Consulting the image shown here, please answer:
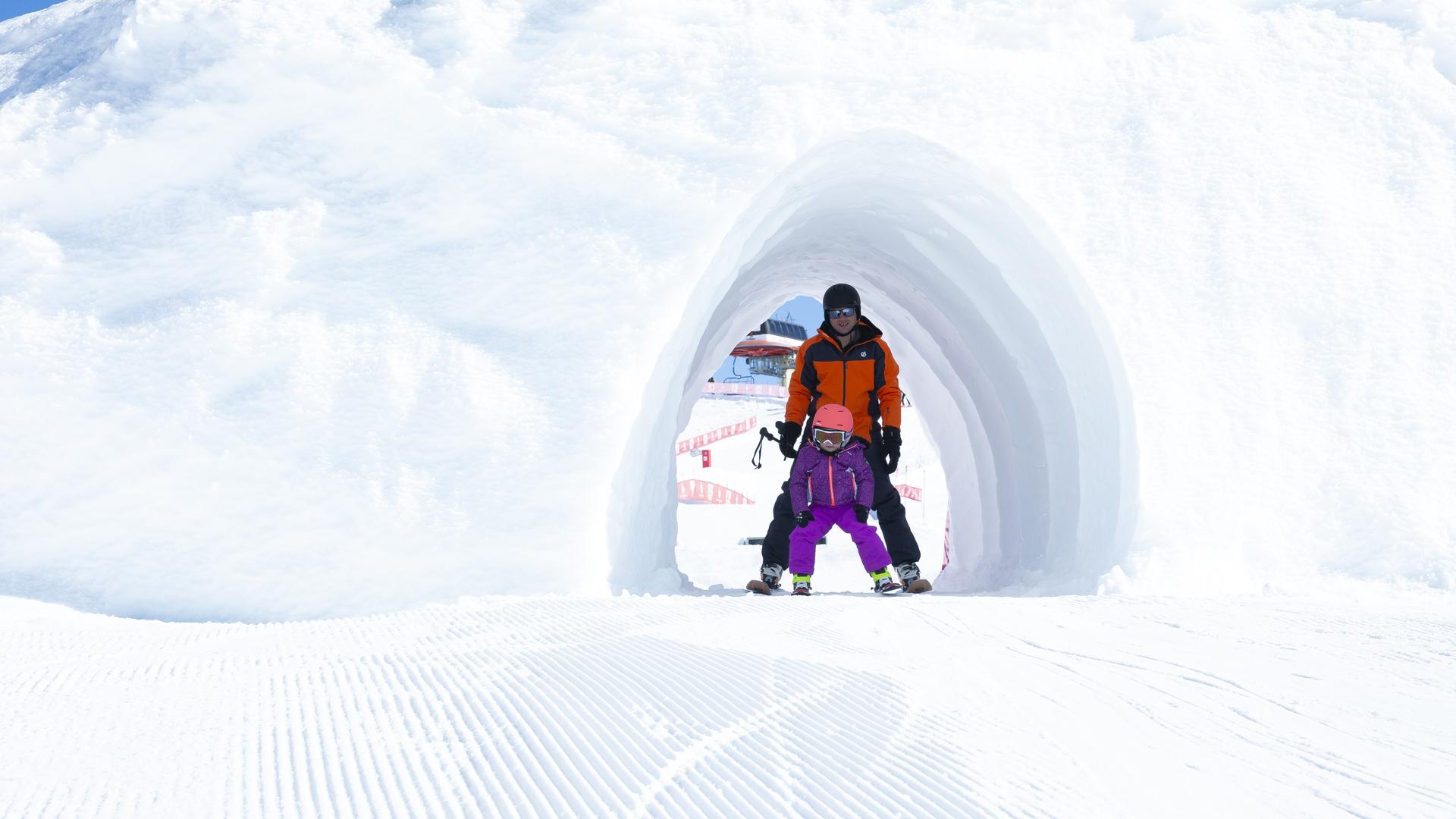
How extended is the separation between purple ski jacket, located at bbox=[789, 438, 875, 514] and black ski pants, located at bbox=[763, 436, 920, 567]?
0.09 metres

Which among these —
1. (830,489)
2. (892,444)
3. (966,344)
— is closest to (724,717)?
(830,489)

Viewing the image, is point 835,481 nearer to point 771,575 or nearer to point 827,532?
point 827,532

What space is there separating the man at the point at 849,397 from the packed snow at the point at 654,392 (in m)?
0.65

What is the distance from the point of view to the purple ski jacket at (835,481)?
14.9 feet

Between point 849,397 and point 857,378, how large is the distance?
0.11m

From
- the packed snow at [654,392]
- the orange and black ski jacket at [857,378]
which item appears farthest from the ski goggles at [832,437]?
the packed snow at [654,392]

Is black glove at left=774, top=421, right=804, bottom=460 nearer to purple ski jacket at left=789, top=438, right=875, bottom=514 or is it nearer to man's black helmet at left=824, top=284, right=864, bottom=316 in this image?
Answer: purple ski jacket at left=789, top=438, right=875, bottom=514

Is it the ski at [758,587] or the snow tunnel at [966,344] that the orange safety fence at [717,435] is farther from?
the ski at [758,587]

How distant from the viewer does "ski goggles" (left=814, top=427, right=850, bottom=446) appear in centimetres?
453

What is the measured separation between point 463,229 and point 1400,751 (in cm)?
357

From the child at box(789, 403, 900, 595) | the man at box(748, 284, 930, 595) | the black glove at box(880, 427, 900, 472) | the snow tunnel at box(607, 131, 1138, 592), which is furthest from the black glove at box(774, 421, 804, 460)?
the snow tunnel at box(607, 131, 1138, 592)

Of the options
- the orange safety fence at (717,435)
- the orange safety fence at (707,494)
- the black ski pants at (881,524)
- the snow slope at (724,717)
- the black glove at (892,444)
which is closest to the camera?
the snow slope at (724,717)

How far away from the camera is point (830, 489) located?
4.53 metres

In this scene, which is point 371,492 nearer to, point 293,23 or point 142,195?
point 142,195
